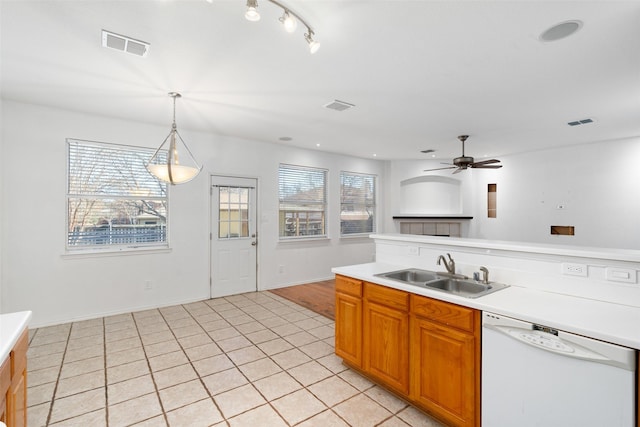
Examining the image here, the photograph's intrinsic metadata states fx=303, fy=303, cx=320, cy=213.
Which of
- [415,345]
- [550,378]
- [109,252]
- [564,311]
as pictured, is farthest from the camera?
[109,252]

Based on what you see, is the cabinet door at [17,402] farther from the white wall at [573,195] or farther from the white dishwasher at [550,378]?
the white wall at [573,195]

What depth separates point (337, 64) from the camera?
104 inches

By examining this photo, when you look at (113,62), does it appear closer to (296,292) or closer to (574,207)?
A: (296,292)

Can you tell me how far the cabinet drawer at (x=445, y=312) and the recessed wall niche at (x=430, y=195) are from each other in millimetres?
5820

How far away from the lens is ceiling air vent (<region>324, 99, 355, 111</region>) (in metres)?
3.61

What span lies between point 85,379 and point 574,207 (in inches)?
306

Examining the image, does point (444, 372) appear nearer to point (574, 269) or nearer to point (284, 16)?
point (574, 269)

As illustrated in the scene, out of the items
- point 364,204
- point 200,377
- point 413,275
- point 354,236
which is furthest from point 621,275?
point 364,204

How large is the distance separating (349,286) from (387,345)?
58cm

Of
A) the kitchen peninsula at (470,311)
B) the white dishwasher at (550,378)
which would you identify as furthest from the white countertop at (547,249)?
the white dishwasher at (550,378)

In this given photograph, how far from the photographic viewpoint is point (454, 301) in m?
1.87

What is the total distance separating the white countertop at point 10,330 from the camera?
1213mm

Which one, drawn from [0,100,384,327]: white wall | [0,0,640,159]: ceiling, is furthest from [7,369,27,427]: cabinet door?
[0,100,384,327]: white wall

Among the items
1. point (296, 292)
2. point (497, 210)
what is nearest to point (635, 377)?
point (296, 292)
